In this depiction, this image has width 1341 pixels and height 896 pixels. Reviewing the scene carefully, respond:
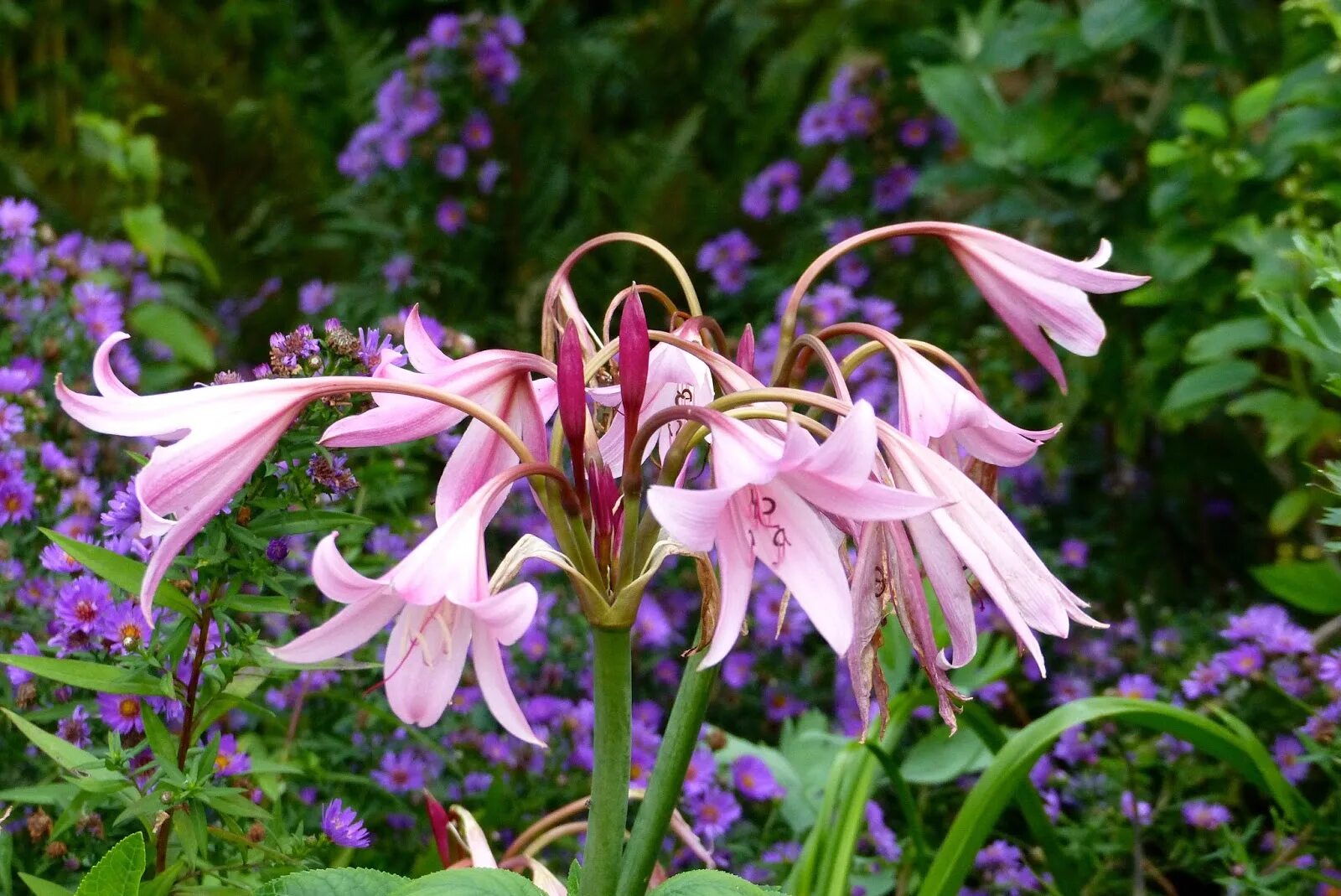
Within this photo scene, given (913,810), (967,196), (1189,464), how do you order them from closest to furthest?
(913,810), (1189,464), (967,196)

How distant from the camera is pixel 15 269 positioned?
6.90 ft

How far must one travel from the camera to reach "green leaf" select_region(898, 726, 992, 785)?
1868 millimetres

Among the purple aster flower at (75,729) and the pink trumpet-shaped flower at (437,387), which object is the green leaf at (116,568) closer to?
the purple aster flower at (75,729)

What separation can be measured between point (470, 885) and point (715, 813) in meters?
0.86

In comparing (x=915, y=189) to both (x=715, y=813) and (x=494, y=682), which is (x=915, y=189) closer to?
(x=715, y=813)

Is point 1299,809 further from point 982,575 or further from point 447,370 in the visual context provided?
point 447,370

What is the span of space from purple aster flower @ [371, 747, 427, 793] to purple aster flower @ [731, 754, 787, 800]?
434mm

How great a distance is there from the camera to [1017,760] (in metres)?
1.41

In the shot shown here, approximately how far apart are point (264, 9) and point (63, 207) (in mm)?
1651

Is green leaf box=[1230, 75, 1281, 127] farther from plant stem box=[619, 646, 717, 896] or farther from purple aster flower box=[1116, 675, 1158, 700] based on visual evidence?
plant stem box=[619, 646, 717, 896]

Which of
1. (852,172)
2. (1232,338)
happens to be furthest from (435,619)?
(852,172)

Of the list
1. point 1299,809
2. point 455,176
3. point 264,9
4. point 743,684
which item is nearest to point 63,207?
point 455,176


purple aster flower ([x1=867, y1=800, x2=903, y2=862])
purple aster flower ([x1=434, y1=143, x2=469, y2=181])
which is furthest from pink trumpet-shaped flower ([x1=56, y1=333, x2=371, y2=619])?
→ purple aster flower ([x1=434, y1=143, x2=469, y2=181])

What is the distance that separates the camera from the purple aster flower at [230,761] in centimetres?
138
